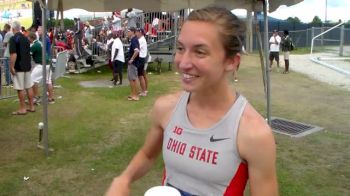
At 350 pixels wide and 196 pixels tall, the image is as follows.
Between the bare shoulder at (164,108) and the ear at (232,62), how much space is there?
0.32m

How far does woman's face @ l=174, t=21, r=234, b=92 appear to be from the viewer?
155 centimetres

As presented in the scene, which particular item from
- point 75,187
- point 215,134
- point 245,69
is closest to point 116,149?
point 75,187

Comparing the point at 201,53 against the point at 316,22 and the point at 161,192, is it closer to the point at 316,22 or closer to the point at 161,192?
the point at 161,192

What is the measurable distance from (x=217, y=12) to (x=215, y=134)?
1.59 ft

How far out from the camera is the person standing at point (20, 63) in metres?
8.48

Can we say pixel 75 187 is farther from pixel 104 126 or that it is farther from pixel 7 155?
pixel 104 126

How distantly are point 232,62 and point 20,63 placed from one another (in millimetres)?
7837

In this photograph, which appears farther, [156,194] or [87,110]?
[87,110]

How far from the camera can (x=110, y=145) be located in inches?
267

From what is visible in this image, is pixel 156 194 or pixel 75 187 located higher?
pixel 156 194

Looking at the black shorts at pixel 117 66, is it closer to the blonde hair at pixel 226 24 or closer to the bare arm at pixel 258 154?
the blonde hair at pixel 226 24

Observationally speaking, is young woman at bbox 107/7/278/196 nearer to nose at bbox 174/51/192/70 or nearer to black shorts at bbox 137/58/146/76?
nose at bbox 174/51/192/70

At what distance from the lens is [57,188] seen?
5.05 meters

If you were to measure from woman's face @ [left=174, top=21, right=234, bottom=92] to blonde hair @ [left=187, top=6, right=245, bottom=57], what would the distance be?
0.02 m
